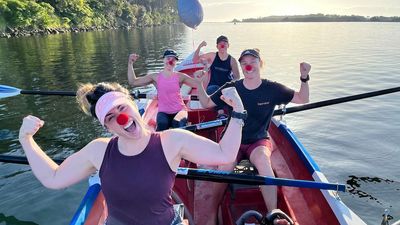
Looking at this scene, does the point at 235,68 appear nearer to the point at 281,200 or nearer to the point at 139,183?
the point at 281,200

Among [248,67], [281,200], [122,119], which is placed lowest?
[281,200]

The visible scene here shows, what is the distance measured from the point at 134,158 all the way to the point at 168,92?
4320mm

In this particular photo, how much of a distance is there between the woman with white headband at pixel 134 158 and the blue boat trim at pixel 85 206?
3.57 ft

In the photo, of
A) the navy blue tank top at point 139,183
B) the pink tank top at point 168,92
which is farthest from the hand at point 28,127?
the pink tank top at point 168,92

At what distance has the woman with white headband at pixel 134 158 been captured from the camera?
2533 millimetres

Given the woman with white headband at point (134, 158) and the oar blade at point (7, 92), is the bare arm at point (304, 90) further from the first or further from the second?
the oar blade at point (7, 92)

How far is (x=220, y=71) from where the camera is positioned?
319 inches

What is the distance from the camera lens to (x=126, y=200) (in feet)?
8.55

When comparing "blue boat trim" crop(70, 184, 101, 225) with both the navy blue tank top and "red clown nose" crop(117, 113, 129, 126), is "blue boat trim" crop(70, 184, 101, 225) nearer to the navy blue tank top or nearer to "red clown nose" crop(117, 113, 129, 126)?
the navy blue tank top

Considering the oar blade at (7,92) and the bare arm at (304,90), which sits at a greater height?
the bare arm at (304,90)

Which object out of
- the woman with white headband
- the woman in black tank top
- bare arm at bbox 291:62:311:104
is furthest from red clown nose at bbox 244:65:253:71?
the woman with white headband

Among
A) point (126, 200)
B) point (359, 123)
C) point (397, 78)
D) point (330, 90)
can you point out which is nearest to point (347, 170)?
point (359, 123)

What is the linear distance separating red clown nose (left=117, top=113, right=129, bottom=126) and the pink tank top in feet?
14.1

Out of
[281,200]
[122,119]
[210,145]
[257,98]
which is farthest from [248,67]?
[122,119]
